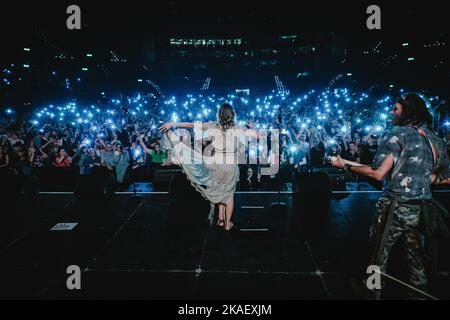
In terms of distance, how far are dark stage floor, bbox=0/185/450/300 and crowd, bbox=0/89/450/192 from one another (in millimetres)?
1180

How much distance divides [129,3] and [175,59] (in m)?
9.18

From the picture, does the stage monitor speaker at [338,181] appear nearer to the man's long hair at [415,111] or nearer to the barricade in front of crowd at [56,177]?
the man's long hair at [415,111]

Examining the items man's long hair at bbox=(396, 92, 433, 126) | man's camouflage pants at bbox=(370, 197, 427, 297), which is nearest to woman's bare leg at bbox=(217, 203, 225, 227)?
man's camouflage pants at bbox=(370, 197, 427, 297)

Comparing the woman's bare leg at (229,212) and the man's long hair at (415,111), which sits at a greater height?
the man's long hair at (415,111)

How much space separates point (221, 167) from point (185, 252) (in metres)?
1.20

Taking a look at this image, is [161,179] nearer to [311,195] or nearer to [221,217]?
[221,217]

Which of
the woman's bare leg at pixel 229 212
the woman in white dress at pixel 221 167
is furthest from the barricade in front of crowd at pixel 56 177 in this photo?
the woman's bare leg at pixel 229 212

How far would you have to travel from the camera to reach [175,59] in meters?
18.8

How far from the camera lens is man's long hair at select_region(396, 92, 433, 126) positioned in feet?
7.00

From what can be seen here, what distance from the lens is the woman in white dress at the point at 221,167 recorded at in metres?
3.62

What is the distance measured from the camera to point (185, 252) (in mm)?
3281

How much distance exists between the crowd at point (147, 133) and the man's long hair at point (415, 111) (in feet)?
3.05

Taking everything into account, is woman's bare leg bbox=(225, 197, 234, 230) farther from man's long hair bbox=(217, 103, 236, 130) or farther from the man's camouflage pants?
the man's camouflage pants
